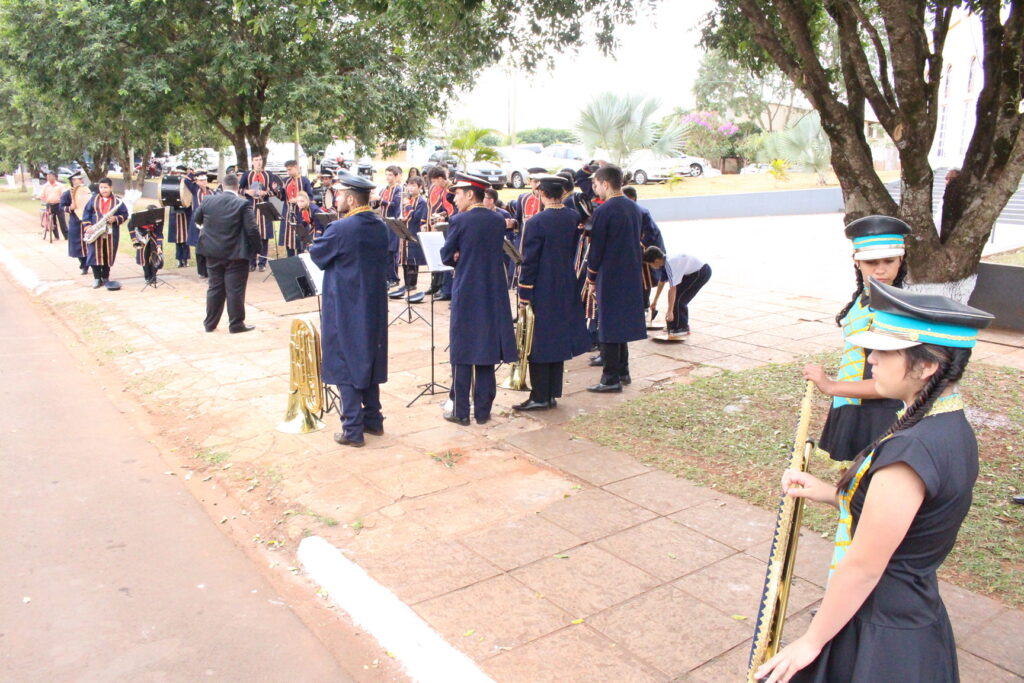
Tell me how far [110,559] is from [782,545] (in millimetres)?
3877

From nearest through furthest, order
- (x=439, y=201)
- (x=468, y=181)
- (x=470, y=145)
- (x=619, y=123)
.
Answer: (x=468, y=181) → (x=439, y=201) → (x=619, y=123) → (x=470, y=145)

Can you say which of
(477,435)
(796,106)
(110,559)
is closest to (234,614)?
(110,559)

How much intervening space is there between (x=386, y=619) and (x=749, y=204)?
24.6 m

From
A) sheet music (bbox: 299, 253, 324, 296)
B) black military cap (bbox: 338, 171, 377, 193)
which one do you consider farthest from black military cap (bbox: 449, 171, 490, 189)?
sheet music (bbox: 299, 253, 324, 296)

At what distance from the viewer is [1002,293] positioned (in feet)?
33.2

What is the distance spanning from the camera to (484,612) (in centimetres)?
402

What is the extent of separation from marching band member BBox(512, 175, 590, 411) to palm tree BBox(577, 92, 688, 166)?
751 inches

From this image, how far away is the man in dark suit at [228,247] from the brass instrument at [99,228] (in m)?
3.53

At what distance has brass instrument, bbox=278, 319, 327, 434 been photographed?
6562 millimetres

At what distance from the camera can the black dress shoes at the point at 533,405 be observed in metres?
7.21

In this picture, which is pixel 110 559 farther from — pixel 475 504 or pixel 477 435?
pixel 477 435

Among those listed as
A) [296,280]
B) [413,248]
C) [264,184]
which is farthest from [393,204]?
[296,280]

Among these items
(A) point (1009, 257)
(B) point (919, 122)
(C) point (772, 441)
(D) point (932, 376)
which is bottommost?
(C) point (772, 441)

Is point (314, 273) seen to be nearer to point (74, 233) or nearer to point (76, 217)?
point (76, 217)
